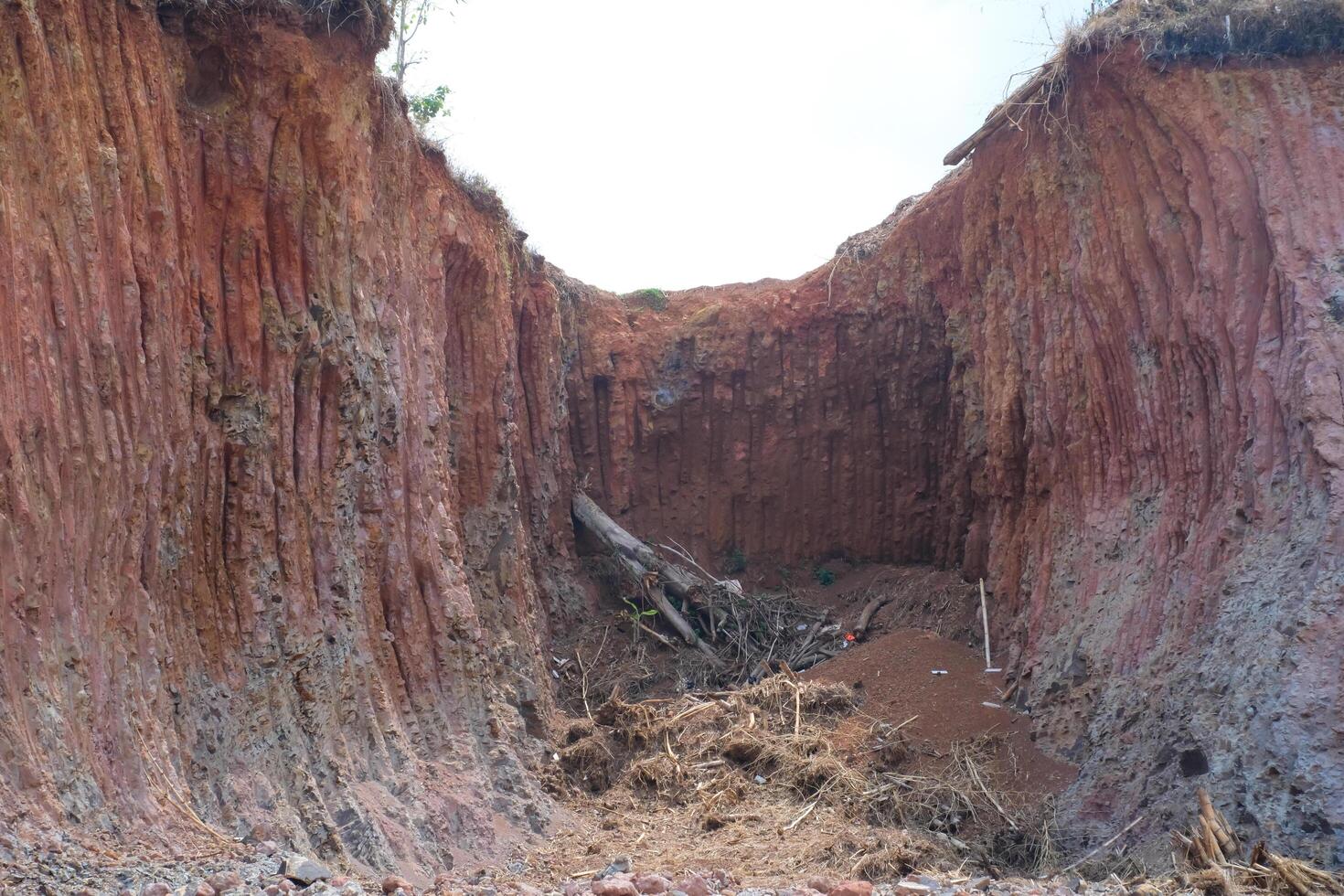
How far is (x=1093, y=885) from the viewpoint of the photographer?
6457 mm

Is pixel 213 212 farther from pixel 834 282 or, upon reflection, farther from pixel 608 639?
pixel 834 282

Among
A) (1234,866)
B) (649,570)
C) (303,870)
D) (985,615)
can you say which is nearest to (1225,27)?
(985,615)

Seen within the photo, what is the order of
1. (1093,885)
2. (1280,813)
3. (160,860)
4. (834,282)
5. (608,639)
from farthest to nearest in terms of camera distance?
(834,282) → (608,639) → (1280,813) → (1093,885) → (160,860)

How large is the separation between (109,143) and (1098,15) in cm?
854

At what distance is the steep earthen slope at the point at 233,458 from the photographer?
524 centimetres

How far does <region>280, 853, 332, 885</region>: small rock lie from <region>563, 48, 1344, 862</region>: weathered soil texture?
574 centimetres

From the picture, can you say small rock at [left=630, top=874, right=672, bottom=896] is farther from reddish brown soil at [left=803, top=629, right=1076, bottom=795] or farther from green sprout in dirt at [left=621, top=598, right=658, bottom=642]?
green sprout in dirt at [left=621, top=598, right=658, bottom=642]

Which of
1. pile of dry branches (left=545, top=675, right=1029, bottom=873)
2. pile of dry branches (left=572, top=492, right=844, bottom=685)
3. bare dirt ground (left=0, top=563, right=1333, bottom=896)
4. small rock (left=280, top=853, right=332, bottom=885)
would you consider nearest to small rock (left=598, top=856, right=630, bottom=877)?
bare dirt ground (left=0, top=563, right=1333, bottom=896)

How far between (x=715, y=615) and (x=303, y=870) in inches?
383

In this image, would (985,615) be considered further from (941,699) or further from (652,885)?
(652,885)

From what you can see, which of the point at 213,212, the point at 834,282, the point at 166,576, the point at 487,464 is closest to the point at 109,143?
the point at 213,212

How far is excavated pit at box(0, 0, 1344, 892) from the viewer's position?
5484mm

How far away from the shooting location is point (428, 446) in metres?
9.26

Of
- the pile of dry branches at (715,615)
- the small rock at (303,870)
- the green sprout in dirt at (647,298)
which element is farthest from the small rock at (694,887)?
the green sprout in dirt at (647,298)
